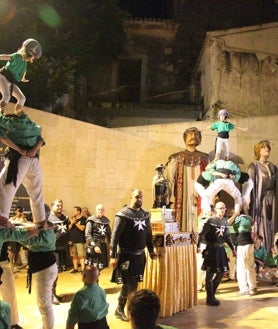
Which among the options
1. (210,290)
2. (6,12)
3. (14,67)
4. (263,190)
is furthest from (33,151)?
(6,12)

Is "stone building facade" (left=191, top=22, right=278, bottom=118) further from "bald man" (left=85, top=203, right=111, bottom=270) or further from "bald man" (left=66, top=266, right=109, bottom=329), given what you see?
"bald man" (left=66, top=266, right=109, bottom=329)

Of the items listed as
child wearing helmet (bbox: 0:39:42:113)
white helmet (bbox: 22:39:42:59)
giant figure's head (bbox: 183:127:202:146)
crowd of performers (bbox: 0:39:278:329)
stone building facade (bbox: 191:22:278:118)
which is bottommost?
crowd of performers (bbox: 0:39:278:329)

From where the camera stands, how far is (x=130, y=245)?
20.3 feet

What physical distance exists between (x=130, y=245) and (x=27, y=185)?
1.88 meters

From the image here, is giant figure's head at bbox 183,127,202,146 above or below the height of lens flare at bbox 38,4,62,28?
below

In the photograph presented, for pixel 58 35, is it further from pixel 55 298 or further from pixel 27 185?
pixel 27 185

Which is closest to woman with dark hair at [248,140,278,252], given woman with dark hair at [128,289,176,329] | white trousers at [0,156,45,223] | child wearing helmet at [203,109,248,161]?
child wearing helmet at [203,109,248,161]

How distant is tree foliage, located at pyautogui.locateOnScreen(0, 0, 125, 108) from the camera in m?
12.9

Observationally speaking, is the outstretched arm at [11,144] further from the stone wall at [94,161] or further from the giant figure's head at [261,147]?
the giant figure's head at [261,147]

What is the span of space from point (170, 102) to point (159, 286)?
1409 cm

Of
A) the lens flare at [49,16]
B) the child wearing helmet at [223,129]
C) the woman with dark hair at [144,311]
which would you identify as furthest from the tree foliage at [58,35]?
the woman with dark hair at [144,311]

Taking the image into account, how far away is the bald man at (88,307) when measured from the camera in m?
4.09

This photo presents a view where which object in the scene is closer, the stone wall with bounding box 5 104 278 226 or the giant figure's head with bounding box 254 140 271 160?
the giant figure's head with bounding box 254 140 271 160

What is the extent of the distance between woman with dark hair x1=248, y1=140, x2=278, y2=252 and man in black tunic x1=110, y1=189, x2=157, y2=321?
5.73 metres
